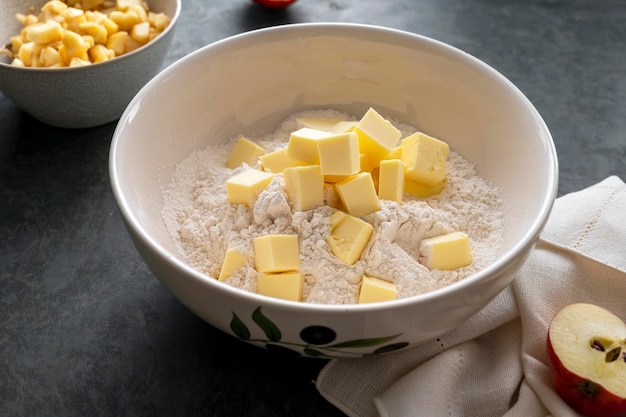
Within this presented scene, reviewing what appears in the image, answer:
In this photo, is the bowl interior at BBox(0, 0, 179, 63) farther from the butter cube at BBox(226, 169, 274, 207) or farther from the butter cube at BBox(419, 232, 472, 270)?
the butter cube at BBox(419, 232, 472, 270)

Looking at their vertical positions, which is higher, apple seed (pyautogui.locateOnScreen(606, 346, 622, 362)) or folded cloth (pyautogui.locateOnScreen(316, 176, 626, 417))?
apple seed (pyautogui.locateOnScreen(606, 346, 622, 362))

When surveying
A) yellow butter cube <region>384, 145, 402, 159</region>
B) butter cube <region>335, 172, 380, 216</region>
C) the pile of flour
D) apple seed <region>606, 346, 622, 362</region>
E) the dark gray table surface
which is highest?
butter cube <region>335, 172, 380, 216</region>

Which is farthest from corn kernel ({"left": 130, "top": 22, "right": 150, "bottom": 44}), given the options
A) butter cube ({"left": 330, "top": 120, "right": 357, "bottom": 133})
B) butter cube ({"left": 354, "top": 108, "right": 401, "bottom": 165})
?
butter cube ({"left": 354, "top": 108, "right": 401, "bottom": 165})

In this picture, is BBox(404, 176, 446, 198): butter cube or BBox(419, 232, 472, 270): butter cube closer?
BBox(419, 232, 472, 270): butter cube

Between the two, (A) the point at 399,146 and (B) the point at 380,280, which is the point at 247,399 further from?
(A) the point at 399,146

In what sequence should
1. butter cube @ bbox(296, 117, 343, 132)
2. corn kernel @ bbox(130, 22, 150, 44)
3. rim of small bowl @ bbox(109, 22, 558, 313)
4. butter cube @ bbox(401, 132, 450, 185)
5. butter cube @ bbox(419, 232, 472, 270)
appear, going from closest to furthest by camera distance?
rim of small bowl @ bbox(109, 22, 558, 313), butter cube @ bbox(419, 232, 472, 270), butter cube @ bbox(401, 132, 450, 185), butter cube @ bbox(296, 117, 343, 132), corn kernel @ bbox(130, 22, 150, 44)

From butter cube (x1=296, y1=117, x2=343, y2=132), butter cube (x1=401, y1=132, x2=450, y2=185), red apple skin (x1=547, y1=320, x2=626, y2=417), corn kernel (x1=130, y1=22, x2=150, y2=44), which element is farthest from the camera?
corn kernel (x1=130, y1=22, x2=150, y2=44)

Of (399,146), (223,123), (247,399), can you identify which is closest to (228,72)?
(223,123)
